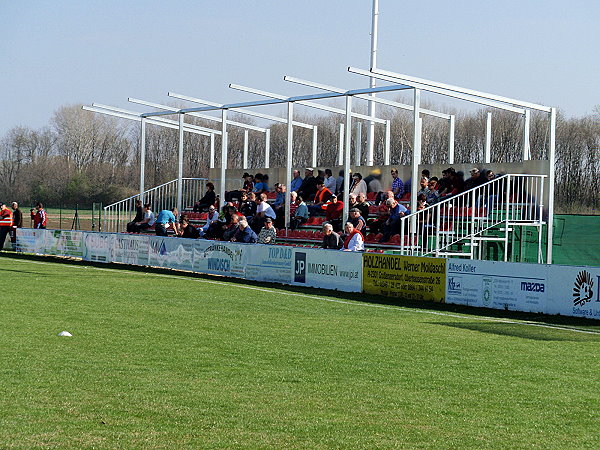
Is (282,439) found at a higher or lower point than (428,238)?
lower

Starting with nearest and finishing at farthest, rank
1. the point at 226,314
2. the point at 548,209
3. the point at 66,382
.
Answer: the point at 66,382 → the point at 226,314 → the point at 548,209

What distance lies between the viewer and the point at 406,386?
905 cm

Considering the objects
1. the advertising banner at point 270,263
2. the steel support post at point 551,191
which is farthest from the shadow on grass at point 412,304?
the steel support post at point 551,191

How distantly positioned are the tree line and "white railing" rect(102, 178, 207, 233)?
1831 centimetres

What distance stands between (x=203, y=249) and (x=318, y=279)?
18.1 ft

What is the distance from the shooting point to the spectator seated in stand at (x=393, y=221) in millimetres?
24656

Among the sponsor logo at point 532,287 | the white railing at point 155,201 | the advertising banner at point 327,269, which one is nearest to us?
the sponsor logo at point 532,287

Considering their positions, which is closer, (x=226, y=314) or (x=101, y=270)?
(x=226, y=314)

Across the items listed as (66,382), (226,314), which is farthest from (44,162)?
(66,382)

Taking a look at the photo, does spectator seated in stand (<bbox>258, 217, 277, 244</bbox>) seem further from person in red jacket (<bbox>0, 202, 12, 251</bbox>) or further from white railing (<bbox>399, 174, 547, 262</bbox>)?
person in red jacket (<bbox>0, 202, 12, 251</bbox>)

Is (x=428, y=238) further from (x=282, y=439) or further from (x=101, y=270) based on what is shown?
(x=282, y=439)

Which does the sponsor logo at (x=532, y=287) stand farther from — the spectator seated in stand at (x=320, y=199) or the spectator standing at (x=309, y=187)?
the spectator standing at (x=309, y=187)

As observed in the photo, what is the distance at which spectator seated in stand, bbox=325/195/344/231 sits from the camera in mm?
27516

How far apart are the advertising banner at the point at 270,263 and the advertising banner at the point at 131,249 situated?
5.87 metres
